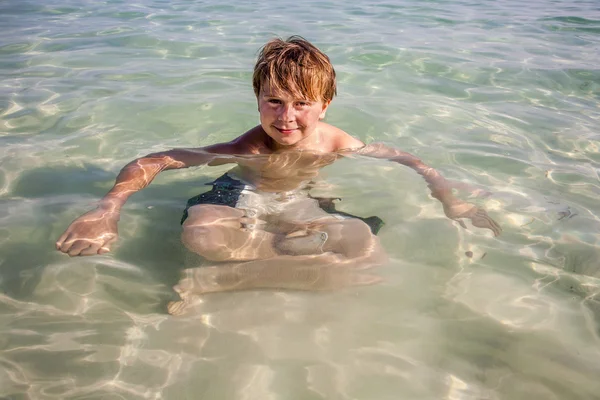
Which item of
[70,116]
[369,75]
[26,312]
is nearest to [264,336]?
[26,312]

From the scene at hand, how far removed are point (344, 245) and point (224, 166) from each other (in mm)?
1581

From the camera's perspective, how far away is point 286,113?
9.63 ft

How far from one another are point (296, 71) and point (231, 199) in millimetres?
857

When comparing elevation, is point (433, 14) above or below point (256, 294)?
above

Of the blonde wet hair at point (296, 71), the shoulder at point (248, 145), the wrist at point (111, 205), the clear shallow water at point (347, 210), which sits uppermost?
the blonde wet hair at point (296, 71)

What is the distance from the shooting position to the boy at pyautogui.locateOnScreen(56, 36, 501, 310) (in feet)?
8.08

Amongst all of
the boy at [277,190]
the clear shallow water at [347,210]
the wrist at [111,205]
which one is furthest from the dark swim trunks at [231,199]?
the wrist at [111,205]

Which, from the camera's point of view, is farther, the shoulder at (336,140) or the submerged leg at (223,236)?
the shoulder at (336,140)

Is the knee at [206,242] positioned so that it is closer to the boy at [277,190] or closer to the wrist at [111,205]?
the boy at [277,190]

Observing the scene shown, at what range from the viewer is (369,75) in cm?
598

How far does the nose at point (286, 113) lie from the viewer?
9.64 ft

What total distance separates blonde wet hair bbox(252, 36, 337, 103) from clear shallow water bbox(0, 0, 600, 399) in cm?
69

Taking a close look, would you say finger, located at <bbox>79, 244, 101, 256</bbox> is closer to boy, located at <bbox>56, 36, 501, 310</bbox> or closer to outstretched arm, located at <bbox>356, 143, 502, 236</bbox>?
boy, located at <bbox>56, 36, 501, 310</bbox>

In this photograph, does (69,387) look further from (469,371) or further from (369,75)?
(369,75)
